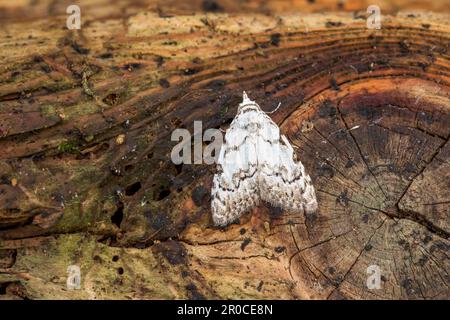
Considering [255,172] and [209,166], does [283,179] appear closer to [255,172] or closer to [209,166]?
[255,172]

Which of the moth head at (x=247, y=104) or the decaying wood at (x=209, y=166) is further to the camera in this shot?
the moth head at (x=247, y=104)

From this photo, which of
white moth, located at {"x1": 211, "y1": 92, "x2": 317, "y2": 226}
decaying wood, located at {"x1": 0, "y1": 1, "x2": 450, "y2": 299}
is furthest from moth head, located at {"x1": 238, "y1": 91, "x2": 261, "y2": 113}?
decaying wood, located at {"x1": 0, "y1": 1, "x2": 450, "y2": 299}

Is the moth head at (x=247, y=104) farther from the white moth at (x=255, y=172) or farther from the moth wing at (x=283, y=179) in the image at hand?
the moth wing at (x=283, y=179)

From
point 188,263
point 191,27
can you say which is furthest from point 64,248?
point 191,27

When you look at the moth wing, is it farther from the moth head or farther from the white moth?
the moth head

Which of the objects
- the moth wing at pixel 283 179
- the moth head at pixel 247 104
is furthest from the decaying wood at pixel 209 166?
the moth head at pixel 247 104

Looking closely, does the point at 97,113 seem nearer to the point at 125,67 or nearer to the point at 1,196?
the point at 125,67
